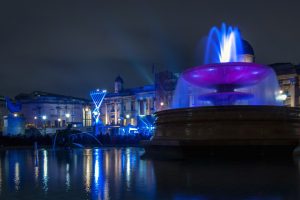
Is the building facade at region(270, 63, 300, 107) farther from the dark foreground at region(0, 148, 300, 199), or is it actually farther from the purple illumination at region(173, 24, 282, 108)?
the dark foreground at region(0, 148, 300, 199)

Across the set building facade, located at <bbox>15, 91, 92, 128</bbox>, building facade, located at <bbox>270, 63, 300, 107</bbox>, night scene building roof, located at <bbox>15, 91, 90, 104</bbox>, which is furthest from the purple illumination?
night scene building roof, located at <bbox>15, 91, 90, 104</bbox>

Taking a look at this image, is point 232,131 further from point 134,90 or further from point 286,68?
point 134,90

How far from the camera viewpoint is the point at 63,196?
709 cm

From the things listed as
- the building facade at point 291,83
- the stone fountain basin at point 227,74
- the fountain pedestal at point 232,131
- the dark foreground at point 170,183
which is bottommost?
the dark foreground at point 170,183

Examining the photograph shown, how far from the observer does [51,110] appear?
109 metres

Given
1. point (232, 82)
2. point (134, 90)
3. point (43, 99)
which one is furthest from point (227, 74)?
point (43, 99)

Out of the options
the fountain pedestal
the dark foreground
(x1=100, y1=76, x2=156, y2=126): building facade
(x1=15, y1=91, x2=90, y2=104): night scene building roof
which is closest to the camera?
the dark foreground

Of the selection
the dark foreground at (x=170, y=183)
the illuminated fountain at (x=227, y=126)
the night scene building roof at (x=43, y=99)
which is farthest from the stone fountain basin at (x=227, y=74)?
the night scene building roof at (x=43, y=99)

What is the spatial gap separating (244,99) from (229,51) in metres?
4.58

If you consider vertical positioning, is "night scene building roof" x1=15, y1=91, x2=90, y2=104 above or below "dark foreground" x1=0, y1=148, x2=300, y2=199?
above

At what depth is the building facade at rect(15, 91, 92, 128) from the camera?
346 feet

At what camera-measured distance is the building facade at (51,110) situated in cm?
10531

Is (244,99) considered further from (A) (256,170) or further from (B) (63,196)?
(B) (63,196)

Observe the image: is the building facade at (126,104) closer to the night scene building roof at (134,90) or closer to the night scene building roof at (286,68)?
the night scene building roof at (134,90)
